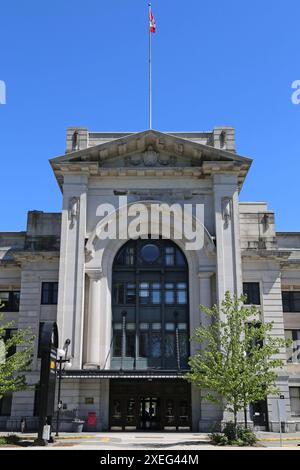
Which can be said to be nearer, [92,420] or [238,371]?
[238,371]

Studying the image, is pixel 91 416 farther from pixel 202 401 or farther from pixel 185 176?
pixel 185 176

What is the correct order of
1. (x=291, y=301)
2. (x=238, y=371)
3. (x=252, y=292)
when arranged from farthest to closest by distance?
(x=291, y=301)
(x=252, y=292)
(x=238, y=371)

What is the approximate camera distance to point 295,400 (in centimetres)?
4103

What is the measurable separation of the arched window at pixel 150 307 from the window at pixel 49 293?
Answer: 4.68 m

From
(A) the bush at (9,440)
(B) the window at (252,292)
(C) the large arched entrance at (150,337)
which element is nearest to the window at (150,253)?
(C) the large arched entrance at (150,337)

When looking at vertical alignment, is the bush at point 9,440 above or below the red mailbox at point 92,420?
below

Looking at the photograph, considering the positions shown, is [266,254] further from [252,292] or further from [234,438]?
[234,438]

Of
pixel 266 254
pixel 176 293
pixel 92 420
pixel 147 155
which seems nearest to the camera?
pixel 92 420

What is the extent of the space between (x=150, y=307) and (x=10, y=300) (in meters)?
11.7

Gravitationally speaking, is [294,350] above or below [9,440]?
above

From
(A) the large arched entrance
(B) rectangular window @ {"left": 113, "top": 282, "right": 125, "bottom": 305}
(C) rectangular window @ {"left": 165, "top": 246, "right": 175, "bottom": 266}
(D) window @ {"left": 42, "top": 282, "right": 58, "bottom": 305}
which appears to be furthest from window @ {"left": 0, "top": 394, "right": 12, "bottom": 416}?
(C) rectangular window @ {"left": 165, "top": 246, "right": 175, "bottom": 266}

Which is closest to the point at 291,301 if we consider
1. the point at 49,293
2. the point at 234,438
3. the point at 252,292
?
the point at 252,292

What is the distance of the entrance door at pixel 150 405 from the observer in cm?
3825

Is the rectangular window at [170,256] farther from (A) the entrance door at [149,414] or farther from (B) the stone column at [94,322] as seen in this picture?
(A) the entrance door at [149,414]
